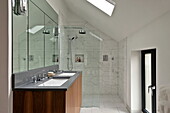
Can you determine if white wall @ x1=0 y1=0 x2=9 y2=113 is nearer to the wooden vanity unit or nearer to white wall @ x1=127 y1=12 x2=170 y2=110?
the wooden vanity unit

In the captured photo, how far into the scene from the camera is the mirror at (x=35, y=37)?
294 cm

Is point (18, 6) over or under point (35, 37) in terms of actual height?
over

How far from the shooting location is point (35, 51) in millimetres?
3967

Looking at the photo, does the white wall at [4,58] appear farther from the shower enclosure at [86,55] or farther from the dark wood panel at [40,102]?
the shower enclosure at [86,55]

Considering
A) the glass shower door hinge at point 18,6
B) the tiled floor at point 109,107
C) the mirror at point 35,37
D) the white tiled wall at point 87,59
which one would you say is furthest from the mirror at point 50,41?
the glass shower door hinge at point 18,6

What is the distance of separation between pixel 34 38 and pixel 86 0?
5.07 feet

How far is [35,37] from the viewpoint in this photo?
3986 millimetres

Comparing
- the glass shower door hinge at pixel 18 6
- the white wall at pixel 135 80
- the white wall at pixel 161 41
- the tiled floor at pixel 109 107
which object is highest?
the glass shower door hinge at pixel 18 6

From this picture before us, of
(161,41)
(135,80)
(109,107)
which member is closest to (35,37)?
(161,41)

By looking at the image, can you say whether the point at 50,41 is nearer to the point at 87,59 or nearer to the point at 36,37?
the point at 36,37

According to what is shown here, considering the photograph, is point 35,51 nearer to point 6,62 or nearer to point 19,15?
point 19,15

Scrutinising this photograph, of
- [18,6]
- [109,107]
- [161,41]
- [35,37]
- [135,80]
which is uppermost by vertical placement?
[18,6]

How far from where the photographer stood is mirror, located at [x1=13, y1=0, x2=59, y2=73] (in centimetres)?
294

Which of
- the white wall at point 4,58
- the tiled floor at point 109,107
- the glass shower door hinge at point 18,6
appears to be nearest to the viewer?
the white wall at point 4,58
